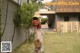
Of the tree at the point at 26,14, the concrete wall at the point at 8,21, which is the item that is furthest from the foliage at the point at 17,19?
the concrete wall at the point at 8,21

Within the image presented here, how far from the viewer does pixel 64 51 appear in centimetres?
1241

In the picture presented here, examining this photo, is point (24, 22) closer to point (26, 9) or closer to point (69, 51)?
point (26, 9)

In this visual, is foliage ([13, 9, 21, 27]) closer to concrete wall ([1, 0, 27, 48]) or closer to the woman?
concrete wall ([1, 0, 27, 48])

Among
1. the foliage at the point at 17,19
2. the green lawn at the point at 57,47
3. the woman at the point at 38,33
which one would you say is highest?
the foliage at the point at 17,19

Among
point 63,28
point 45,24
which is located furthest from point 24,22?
point 45,24

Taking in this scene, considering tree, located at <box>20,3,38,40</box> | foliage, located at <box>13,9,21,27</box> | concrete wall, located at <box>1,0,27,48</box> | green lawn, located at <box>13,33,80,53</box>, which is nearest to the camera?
concrete wall, located at <box>1,0,27,48</box>

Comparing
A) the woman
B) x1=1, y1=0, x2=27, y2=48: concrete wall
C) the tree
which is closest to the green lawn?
x1=1, y1=0, x2=27, y2=48: concrete wall

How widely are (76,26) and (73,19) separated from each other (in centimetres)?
495

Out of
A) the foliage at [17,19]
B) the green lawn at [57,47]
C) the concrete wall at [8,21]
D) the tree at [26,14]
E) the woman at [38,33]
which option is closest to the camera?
the concrete wall at [8,21]

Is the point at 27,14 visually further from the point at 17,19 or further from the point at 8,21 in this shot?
the point at 8,21

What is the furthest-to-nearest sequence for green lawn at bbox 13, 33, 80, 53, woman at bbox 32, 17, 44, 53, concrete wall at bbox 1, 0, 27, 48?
green lawn at bbox 13, 33, 80, 53 < woman at bbox 32, 17, 44, 53 < concrete wall at bbox 1, 0, 27, 48

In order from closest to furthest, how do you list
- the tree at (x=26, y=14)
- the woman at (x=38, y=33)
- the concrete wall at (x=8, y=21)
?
1. the concrete wall at (x=8, y=21)
2. the woman at (x=38, y=33)
3. the tree at (x=26, y=14)

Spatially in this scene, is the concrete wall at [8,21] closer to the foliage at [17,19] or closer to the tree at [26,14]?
the foliage at [17,19]

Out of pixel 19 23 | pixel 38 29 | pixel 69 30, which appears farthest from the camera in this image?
pixel 69 30
